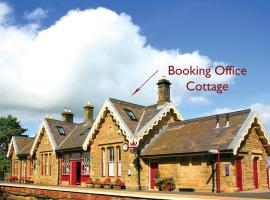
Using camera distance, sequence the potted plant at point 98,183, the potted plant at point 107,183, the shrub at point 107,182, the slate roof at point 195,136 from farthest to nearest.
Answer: the potted plant at point 98,183 → the shrub at point 107,182 → the potted plant at point 107,183 → the slate roof at point 195,136

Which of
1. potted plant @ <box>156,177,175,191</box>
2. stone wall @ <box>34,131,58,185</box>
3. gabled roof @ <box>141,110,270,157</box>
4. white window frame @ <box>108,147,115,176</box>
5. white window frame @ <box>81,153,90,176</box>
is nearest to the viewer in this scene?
gabled roof @ <box>141,110,270,157</box>

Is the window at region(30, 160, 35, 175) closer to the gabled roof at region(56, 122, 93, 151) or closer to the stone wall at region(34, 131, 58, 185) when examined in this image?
the stone wall at region(34, 131, 58, 185)

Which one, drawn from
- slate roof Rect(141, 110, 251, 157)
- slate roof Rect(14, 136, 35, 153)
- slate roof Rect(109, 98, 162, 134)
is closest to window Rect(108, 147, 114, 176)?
slate roof Rect(109, 98, 162, 134)

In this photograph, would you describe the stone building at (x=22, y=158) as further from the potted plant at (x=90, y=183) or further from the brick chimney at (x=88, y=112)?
the potted plant at (x=90, y=183)

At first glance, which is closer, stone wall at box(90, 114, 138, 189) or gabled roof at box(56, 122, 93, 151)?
stone wall at box(90, 114, 138, 189)

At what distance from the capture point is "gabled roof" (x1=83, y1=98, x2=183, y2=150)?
28.3 m

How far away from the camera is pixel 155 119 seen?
Answer: 29.2m

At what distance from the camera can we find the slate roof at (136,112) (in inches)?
1163

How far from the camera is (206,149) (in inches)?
928

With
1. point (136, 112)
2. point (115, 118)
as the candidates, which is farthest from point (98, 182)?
point (136, 112)

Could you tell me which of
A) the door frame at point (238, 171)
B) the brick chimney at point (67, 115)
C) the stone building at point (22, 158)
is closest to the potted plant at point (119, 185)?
the door frame at point (238, 171)

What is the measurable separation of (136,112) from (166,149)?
21.5 ft

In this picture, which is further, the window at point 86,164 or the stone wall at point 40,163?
the stone wall at point 40,163

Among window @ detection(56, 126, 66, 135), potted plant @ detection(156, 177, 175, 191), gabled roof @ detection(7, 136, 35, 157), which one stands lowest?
potted plant @ detection(156, 177, 175, 191)
